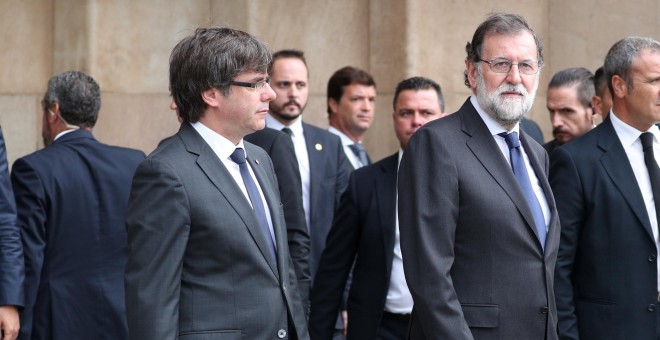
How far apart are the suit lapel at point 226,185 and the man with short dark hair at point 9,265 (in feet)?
5.51

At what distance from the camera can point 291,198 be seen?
17.9 ft

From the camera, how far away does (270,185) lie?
4.14 meters

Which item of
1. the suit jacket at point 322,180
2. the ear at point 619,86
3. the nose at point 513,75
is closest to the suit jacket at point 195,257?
the nose at point 513,75

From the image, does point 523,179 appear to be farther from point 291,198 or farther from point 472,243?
point 291,198

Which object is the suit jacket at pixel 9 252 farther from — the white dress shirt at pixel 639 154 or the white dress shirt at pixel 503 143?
the white dress shirt at pixel 639 154

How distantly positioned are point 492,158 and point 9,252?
Answer: 2461mm

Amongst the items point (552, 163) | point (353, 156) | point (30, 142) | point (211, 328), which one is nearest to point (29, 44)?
point (30, 142)

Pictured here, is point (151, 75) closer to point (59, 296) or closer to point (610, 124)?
point (59, 296)

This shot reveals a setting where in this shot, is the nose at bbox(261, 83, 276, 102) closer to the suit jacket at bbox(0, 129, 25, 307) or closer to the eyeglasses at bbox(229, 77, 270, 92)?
the eyeglasses at bbox(229, 77, 270, 92)

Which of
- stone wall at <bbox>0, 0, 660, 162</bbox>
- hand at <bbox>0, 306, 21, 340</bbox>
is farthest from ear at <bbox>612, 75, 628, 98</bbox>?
hand at <bbox>0, 306, 21, 340</bbox>

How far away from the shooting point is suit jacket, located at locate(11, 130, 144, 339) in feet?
18.4

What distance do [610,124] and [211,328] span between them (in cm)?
238

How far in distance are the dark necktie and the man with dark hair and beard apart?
2.01 metres

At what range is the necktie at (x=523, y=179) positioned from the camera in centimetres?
410
